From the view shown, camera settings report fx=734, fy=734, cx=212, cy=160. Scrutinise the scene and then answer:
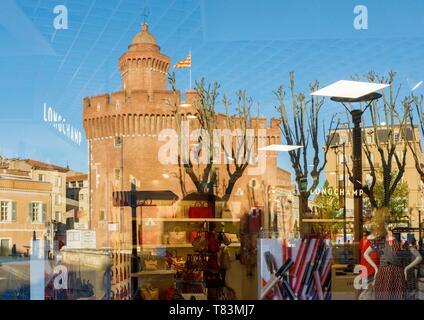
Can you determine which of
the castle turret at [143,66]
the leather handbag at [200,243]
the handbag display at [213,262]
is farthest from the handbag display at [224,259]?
the castle turret at [143,66]

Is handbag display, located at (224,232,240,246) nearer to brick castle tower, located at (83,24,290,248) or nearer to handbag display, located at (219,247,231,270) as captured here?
handbag display, located at (219,247,231,270)

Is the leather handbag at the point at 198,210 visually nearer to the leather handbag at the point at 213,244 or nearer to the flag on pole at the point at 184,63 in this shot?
the leather handbag at the point at 213,244

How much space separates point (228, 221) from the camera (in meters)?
6.71

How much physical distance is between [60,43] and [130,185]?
54.6 inches

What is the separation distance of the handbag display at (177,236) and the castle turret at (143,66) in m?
1.26

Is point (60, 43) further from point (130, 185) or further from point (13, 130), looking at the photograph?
point (130, 185)

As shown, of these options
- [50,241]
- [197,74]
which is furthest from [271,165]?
[50,241]

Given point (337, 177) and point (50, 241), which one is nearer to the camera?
point (50, 241)

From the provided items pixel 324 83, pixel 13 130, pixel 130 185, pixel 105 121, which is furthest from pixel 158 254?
pixel 324 83

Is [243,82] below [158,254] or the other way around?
the other way around

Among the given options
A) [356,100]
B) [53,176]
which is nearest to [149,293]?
[53,176]

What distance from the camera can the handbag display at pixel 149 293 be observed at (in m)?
6.31

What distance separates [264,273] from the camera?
6.33 m

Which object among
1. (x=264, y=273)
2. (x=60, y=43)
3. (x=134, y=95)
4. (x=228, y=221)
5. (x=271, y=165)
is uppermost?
(x=60, y=43)
